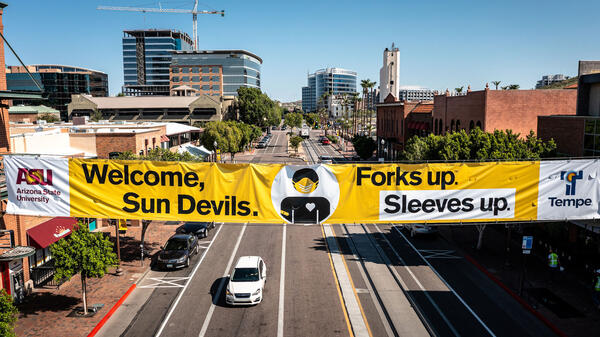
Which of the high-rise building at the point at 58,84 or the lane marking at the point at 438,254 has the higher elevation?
the high-rise building at the point at 58,84

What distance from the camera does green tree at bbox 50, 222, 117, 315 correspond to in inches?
750

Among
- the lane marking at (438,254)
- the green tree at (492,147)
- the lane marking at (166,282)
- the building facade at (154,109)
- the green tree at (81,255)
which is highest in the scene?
the building facade at (154,109)

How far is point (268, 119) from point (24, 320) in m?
125

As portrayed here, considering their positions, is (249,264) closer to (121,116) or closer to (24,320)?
(24,320)

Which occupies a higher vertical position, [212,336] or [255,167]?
[255,167]

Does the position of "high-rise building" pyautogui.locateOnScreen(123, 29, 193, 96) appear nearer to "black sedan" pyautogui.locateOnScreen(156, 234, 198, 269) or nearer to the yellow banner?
"black sedan" pyautogui.locateOnScreen(156, 234, 198, 269)

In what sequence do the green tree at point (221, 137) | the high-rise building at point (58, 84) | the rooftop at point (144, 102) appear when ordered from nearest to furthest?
the green tree at point (221, 137) < the rooftop at point (144, 102) < the high-rise building at point (58, 84)

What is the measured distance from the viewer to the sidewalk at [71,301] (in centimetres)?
1833

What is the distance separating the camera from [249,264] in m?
22.6

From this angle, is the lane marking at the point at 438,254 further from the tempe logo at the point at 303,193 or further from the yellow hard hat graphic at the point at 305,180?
the yellow hard hat graphic at the point at 305,180

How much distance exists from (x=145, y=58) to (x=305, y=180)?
632 feet

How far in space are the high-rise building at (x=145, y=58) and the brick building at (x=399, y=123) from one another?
428 ft

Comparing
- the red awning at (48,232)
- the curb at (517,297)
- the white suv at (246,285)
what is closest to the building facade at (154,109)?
the red awning at (48,232)

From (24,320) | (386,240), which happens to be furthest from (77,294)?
(386,240)
